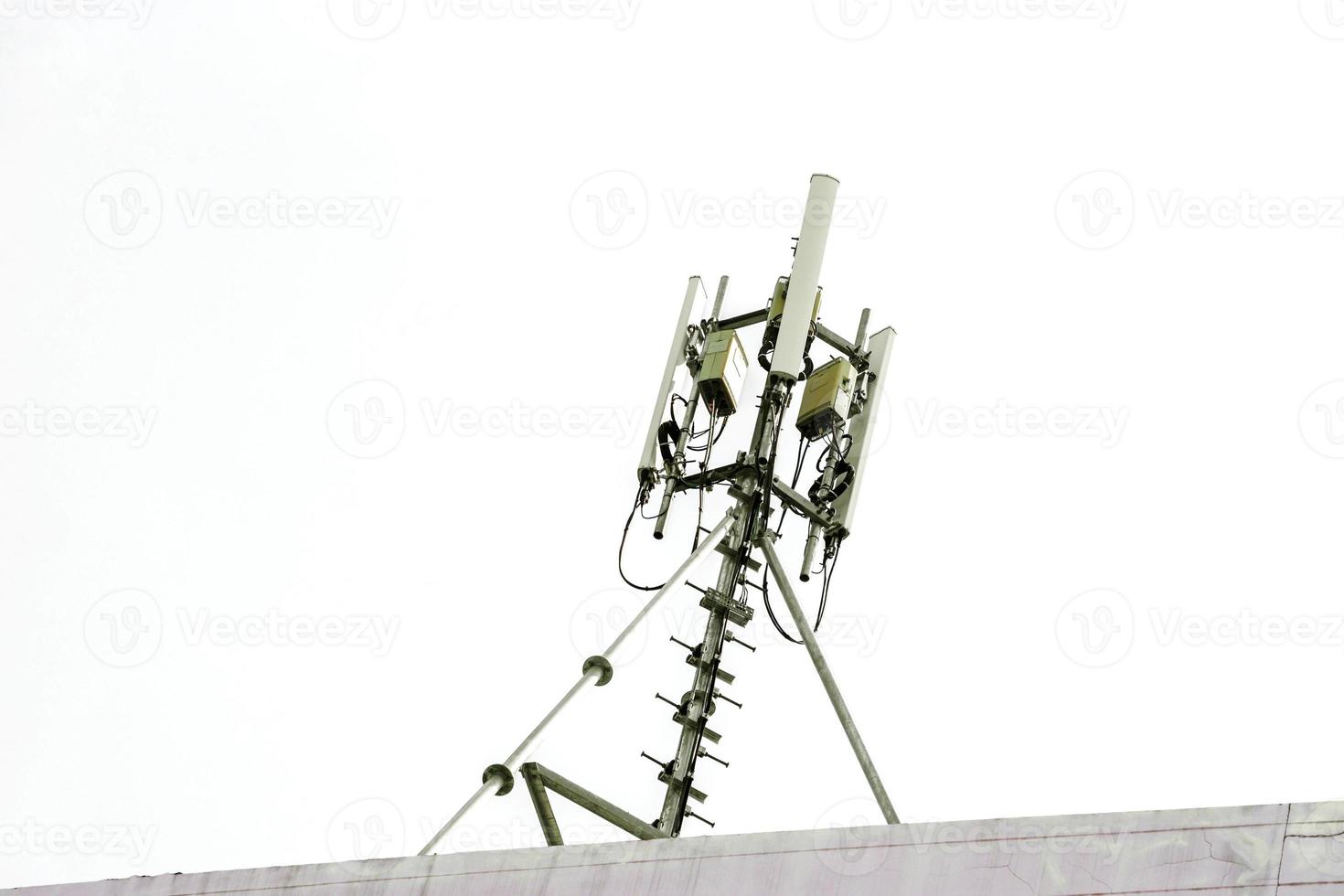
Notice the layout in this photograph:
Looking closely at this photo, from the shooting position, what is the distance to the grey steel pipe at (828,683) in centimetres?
669

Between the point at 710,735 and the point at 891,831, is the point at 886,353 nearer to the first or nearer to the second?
the point at 710,735

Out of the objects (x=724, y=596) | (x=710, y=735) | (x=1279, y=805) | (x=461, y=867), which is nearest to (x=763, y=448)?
(x=724, y=596)

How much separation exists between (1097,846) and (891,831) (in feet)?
2.09

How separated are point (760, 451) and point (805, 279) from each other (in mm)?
1107

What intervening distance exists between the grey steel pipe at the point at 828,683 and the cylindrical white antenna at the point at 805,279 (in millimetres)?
1051

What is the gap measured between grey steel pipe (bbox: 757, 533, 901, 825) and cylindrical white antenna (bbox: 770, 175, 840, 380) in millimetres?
1051

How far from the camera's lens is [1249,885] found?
4.43 meters

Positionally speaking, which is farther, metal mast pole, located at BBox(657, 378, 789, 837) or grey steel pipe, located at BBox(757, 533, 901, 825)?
metal mast pole, located at BBox(657, 378, 789, 837)

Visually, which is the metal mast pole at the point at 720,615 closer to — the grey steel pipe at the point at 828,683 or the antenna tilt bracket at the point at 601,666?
the grey steel pipe at the point at 828,683

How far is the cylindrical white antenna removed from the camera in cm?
870

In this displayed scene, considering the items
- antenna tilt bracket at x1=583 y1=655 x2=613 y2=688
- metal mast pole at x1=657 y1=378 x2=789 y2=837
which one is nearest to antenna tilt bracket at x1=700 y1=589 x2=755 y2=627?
metal mast pole at x1=657 y1=378 x2=789 y2=837
